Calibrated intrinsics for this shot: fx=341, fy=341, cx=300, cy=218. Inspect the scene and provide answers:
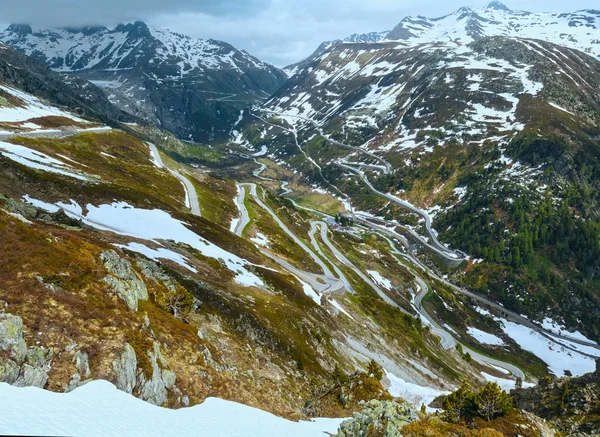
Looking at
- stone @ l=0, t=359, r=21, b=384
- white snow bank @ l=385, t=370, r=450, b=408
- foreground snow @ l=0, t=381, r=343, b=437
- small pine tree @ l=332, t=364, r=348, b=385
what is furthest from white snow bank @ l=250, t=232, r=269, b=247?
stone @ l=0, t=359, r=21, b=384

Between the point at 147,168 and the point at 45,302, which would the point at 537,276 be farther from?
the point at 45,302

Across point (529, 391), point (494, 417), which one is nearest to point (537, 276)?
point (529, 391)

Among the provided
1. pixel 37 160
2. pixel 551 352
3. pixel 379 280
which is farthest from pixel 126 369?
pixel 551 352

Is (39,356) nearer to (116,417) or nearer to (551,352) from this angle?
(116,417)

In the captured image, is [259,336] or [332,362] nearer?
[259,336]

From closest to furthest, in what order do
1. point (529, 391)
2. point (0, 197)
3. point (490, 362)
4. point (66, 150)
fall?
1. point (0, 197)
2. point (529, 391)
3. point (66, 150)
4. point (490, 362)

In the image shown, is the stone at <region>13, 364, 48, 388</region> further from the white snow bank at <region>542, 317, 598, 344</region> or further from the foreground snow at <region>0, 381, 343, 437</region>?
the white snow bank at <region>542, 317, 598, 344</region>
